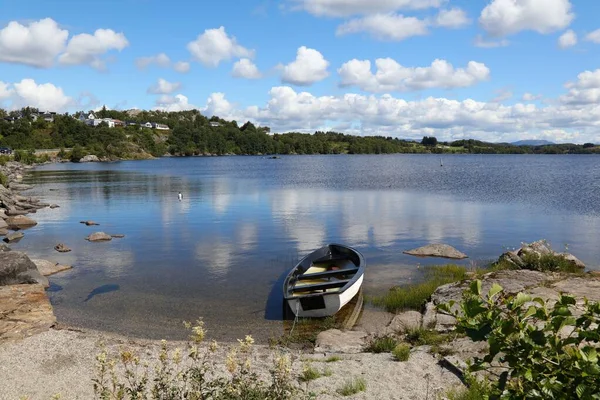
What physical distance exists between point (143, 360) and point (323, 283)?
834 centimetres

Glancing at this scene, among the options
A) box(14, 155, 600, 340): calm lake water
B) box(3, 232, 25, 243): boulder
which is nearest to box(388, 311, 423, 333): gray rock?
box(14, 155, 600, 340): calm lake water

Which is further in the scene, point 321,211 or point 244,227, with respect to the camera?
point 321,211

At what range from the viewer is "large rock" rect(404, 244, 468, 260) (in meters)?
25.4

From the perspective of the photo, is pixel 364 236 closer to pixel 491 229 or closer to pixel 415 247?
pixel 415 247

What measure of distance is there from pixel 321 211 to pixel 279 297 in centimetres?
2434

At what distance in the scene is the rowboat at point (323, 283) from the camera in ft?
53.3

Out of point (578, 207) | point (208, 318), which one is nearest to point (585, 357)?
point (208, 318)

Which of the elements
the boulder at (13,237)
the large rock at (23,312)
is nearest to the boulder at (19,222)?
the boulder at (13,237)

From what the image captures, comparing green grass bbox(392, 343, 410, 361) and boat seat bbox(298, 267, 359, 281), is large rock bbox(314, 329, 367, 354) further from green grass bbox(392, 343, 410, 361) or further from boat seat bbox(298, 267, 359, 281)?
boat seat bbox(298, 267, 359, 281)

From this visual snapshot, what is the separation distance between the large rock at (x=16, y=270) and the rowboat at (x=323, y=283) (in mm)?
10406

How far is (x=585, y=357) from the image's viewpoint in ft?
10.7

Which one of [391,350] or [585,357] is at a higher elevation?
[585,357]

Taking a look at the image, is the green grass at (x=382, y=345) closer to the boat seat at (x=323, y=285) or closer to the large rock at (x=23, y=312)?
the boat seat at (x=323, y=285)

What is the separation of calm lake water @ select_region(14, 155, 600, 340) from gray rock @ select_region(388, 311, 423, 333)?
3764 millimetres
